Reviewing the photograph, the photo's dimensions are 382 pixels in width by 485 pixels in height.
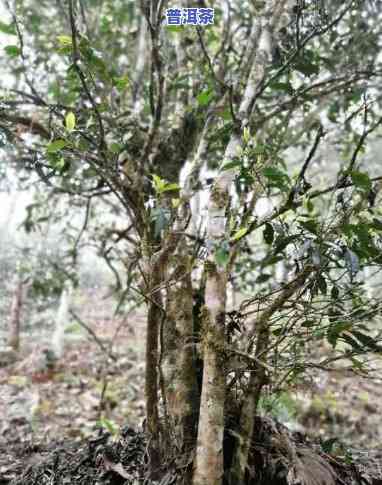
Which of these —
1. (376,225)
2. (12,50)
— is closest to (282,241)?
(376,225)

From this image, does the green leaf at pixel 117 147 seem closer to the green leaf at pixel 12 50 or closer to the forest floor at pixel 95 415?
the green leaf at pixel 12 50

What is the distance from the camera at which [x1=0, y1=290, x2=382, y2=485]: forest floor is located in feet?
6.06

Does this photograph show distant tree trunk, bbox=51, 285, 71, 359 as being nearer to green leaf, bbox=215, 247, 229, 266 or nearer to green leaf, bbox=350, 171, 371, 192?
green leaf, bbox=215, 247, 229, 266

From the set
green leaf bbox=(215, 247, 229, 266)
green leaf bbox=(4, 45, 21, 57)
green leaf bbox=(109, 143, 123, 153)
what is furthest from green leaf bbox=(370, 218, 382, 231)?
green leaf bbox=(4, 45, 21, 57)

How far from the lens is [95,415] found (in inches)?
179

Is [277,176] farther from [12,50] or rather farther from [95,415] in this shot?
[95,415]

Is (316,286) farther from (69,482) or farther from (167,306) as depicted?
(69,482)

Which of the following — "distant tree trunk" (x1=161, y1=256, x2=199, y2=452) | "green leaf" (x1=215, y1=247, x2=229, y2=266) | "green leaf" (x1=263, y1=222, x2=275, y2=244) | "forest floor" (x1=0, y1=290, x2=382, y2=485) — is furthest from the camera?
"forest floor" (x1=0, y1=290, x2=382, y2=485)

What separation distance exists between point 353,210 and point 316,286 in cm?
27

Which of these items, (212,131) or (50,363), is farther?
(50,363)

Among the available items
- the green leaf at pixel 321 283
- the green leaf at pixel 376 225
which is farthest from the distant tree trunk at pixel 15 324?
the green leaf at pixel 376 225

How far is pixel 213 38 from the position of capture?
2.87m

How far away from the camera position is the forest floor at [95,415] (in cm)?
185

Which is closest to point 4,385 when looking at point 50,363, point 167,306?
point 50,363
